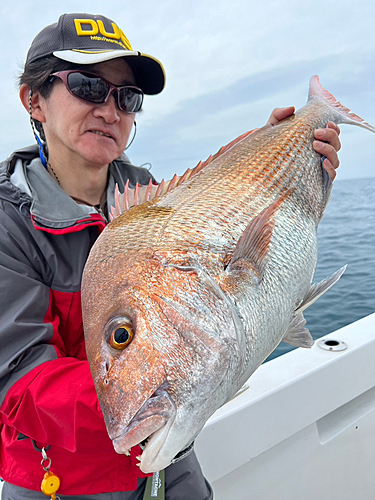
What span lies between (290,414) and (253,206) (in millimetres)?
1525

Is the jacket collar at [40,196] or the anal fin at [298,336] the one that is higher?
the jacket collar at [40,196]

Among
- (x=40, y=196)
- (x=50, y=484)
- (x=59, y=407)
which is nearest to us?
(x=59, y=407)

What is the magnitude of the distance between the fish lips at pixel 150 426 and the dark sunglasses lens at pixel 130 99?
127 centimetres

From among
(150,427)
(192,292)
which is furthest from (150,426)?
(192,292)

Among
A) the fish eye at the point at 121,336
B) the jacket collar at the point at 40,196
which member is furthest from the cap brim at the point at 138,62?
the fish eye at the point at 121,336

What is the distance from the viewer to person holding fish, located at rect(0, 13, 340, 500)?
3.81 feet

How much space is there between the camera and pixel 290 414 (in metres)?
2.33

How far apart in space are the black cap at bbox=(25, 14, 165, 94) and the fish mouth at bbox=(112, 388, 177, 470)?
4.10ft

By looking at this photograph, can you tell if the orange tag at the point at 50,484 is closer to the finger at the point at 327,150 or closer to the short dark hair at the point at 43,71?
the short dark hair at the point at 43,71

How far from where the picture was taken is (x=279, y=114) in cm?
181

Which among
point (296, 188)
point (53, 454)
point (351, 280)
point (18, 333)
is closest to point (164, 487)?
point (53, 454)

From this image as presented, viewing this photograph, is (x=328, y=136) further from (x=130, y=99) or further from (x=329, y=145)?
(x=130, y=99)

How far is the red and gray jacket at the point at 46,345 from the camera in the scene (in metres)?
1.13

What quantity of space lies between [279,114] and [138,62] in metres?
0.65
